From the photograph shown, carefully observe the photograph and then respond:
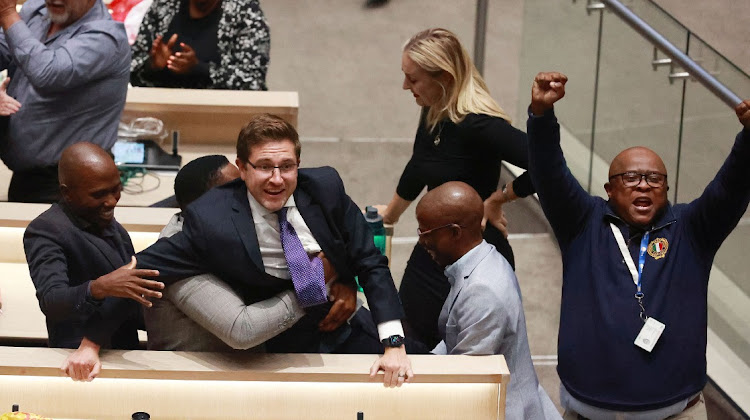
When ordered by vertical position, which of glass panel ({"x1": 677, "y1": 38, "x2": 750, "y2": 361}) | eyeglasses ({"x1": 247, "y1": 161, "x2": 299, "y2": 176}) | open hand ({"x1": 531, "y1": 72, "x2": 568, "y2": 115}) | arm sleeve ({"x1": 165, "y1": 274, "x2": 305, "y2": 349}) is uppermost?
open hand ({"x1": 531, "y1": 72, "x2": 568, "y2": 115})

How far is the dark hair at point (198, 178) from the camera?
3.98 m

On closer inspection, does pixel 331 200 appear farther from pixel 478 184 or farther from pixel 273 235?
pixel 478 184

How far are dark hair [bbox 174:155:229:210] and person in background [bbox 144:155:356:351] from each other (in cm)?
21

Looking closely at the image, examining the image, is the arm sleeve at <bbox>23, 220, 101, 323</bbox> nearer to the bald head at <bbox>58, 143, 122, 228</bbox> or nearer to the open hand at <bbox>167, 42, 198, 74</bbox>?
the bald head at <bbox>58, 143, 122, 228</bbox>

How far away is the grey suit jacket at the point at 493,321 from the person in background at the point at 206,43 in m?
2.59

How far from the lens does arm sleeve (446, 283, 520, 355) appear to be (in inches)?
145

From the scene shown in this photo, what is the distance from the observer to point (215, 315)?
11.4 feet

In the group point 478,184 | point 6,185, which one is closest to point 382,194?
point 6,185

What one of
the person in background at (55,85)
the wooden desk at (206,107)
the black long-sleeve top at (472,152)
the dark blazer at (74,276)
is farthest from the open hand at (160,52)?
the dark blazer at (74,276)

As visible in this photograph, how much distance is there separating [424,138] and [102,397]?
1626 millimetres

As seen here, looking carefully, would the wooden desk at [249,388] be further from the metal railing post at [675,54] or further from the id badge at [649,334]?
the metal railing post at [675,54]

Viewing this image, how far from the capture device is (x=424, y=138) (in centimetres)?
467

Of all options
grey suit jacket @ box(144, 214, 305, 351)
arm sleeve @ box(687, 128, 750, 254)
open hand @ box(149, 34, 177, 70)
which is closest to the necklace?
arm sleeve @ box(687, 128, 750, 254)

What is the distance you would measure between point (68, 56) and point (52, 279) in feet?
4.88
